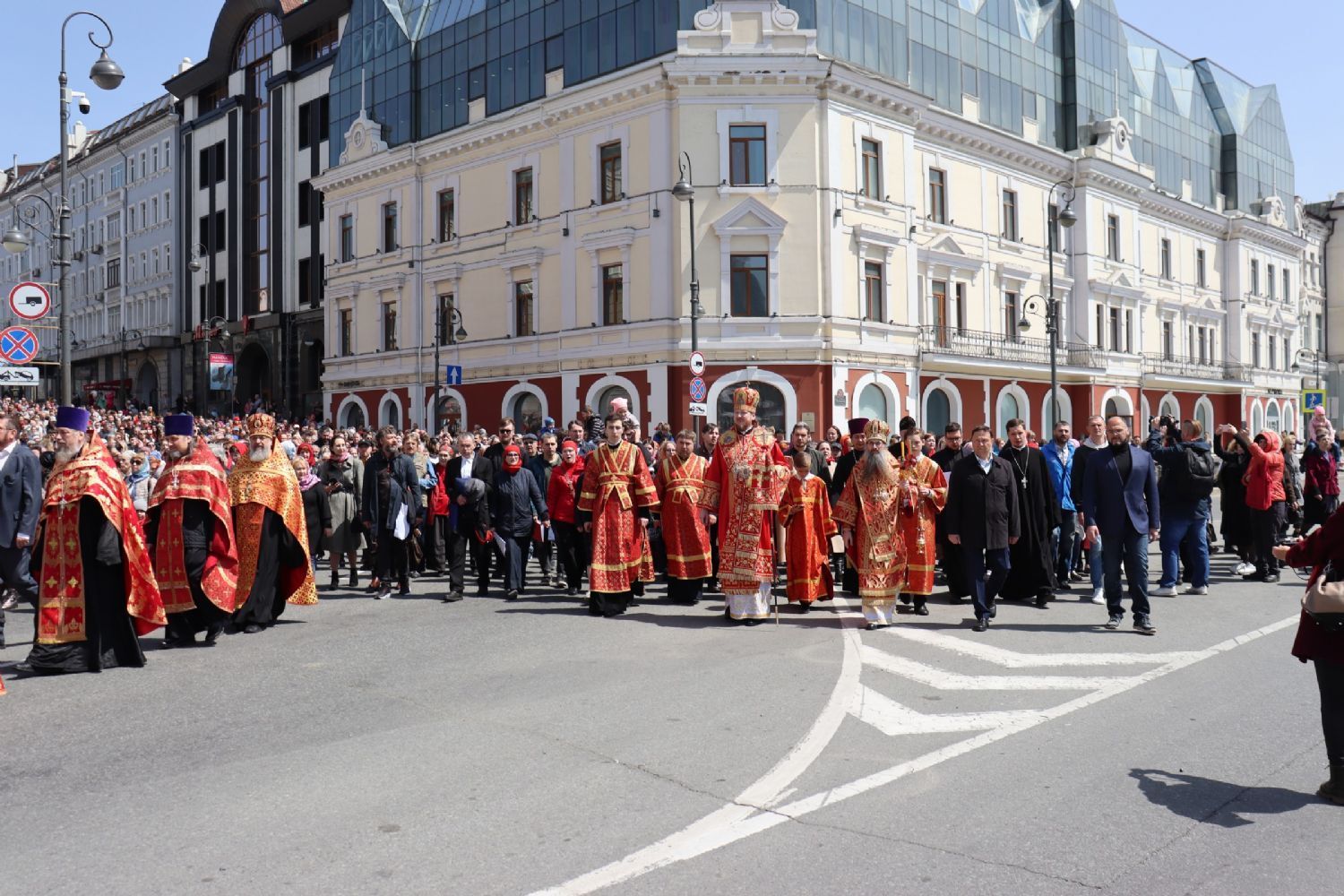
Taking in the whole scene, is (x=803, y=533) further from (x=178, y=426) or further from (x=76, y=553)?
(x=76, y=553)

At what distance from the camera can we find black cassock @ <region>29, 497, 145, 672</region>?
8.15 m

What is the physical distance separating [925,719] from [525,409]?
2784 centimetres

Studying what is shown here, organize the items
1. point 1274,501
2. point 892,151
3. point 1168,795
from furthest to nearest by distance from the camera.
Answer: point 892,151, point 1274,501, point 1168,795

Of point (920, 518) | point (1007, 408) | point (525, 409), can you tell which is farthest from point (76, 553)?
point (1007, 408)

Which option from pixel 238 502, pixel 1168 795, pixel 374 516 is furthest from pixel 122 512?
pixel 1168 795

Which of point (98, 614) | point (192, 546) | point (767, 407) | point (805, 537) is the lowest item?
point (98, 614)

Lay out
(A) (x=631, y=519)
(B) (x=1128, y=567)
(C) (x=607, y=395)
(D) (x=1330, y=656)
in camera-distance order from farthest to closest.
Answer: (C) (x=607, y=395), (A) (x=631, y=519), (B) (x=1128, y=567), (D) (x=1330, y=656)

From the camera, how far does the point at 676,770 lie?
220 inches

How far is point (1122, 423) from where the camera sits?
1040 cm

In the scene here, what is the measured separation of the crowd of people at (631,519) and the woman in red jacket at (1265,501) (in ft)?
0.12

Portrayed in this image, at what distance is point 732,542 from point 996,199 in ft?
97.2

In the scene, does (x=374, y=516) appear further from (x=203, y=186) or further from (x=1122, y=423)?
(x=203, y=186)

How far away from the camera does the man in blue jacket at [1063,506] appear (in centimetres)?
1326

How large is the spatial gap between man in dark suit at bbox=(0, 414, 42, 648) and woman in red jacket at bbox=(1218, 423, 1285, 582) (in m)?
13.9
